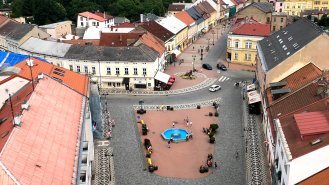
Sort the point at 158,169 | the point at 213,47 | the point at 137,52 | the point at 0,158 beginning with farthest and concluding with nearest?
1. the point at 213,47
2. the point at 137,52
3. the point at 158,169
4. the point at 0,158

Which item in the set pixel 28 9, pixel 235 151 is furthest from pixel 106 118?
pixel 28 9

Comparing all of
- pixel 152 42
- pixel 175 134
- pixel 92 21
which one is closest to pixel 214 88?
pixel 152 42

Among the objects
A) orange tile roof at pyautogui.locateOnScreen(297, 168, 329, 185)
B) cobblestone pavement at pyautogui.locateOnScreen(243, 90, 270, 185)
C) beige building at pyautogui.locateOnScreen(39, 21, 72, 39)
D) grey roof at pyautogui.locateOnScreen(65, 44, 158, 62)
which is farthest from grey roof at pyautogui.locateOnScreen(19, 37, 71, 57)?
orange tile roof at pyautogui.locateOnScreen(297, 168, 329, 185)

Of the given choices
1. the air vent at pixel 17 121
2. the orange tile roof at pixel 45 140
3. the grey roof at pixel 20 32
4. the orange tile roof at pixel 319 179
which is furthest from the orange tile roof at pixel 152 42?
the orange tile roof at pixel 319 179

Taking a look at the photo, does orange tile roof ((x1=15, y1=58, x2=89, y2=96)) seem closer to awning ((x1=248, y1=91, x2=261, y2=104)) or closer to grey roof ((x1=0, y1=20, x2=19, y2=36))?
awning ((x1=248, y1=91, x2=261, y2=104))

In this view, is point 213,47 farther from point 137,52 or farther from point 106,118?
point 106,118

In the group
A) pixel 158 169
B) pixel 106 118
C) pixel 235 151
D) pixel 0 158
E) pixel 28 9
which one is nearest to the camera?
pixel 0 158

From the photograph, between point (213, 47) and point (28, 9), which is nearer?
point (213, 47)
